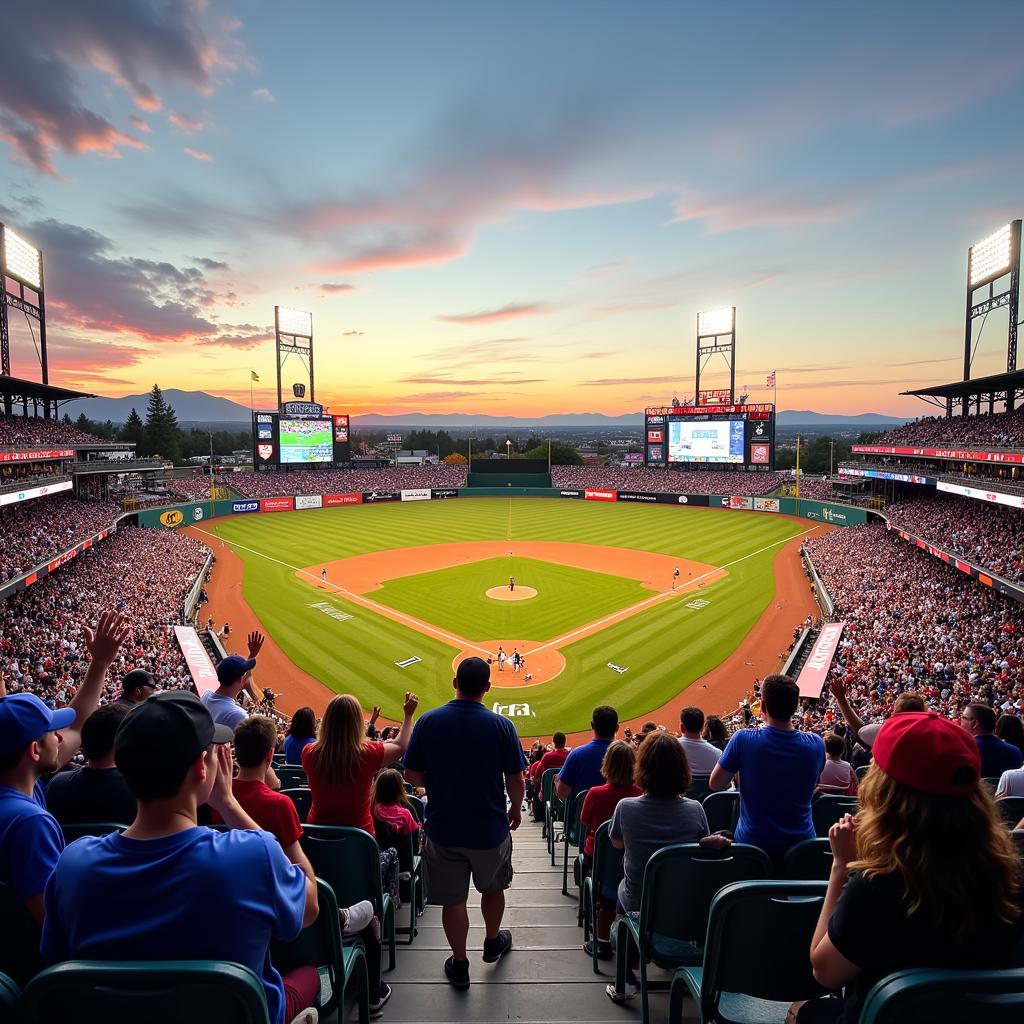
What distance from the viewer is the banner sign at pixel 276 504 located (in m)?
66.7

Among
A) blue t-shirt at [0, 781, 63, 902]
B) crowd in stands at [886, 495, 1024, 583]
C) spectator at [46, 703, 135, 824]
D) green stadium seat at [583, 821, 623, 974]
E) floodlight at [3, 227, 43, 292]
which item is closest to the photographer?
blue t-shirt at [0, 781, 63, 902]

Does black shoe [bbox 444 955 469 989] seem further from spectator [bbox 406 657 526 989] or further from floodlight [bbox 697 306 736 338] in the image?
floodlight [bbox 697 306 736 338]

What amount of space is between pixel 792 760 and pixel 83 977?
13.9 feet

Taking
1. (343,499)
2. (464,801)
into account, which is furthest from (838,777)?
(343,499)

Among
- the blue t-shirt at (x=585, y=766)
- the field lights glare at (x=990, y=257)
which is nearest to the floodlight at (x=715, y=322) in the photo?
the field lights glare at (x=990, y=257)

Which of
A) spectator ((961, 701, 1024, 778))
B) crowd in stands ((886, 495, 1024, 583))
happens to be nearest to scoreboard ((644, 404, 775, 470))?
crowd in stands ((886, 495, 1024, 583))

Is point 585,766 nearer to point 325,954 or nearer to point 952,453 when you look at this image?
point 325,954

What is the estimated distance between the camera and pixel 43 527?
33500 mm

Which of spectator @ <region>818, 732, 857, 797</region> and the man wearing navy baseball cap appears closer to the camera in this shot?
the man wearing navy baseball cap

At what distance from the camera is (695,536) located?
5234 centimetres

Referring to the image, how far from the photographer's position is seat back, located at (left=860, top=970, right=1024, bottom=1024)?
6.98 feet

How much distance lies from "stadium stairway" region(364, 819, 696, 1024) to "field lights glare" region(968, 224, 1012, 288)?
49775 millimetres

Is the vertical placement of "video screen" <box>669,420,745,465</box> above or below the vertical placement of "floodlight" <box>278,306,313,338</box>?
below

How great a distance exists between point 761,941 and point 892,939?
1063 mm
